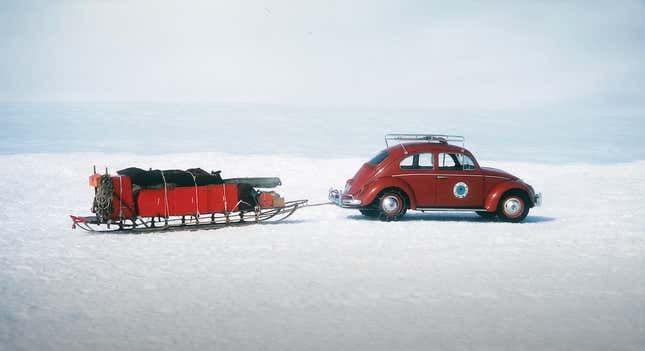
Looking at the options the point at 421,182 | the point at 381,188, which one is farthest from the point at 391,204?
the point at 421,182

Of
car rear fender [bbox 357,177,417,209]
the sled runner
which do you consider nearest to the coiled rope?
the sled runner

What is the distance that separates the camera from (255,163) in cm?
3250

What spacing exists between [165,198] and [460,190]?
6.69m

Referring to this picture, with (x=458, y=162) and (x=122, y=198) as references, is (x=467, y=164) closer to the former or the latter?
(x=458, y=162)

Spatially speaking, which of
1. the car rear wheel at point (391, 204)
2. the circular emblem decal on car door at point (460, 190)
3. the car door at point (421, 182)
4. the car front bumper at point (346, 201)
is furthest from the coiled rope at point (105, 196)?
the circular emblem decal on car door at point (460, 190)

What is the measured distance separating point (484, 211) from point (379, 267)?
19.5 ft

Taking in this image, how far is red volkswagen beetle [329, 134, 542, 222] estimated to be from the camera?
15.9 m

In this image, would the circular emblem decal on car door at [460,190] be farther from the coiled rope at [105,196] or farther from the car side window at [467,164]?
the coiled rope at [105,196]

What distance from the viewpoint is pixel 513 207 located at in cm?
1633

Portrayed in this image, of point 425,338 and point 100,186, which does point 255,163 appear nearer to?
point 100,186

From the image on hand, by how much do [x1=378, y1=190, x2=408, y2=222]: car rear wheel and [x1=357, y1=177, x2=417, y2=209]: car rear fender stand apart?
19 centimetres

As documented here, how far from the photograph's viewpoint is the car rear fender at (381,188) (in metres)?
15.8

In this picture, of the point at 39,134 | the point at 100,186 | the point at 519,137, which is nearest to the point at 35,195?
the point at 100,186

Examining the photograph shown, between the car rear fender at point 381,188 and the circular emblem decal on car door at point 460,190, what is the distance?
1007 mm
